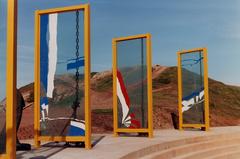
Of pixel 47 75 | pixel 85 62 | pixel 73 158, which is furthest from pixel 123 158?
pixel 47 75

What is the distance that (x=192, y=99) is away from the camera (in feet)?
52.2

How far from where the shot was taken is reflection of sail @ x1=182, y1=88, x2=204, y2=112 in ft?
51.9

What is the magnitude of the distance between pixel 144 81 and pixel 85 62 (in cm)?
353

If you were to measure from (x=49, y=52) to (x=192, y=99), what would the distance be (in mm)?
7974

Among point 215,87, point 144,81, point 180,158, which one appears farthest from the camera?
point 215,87

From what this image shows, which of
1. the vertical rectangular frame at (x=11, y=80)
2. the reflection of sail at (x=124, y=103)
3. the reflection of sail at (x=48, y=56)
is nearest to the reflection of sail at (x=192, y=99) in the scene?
the reflection of sail at (x=124, y=103)

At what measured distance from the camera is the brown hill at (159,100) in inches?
733

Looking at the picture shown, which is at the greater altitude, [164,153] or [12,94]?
[12,94]

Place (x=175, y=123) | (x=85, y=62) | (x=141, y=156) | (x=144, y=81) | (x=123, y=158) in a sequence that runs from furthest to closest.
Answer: (x=175, y=123), (x=144, y=81), (x=85, y=62), (x=141, y=156), (x=123, y=158)

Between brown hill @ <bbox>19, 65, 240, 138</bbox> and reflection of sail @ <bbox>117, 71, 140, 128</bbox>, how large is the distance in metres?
3.35

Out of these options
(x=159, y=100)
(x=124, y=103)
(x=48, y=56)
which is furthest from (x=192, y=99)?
(x=159, y=100)

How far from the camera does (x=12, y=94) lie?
626 cm

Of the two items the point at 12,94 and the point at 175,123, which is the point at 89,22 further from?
the point at 175,123

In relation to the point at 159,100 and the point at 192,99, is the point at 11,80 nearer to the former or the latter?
the point at 192,99
